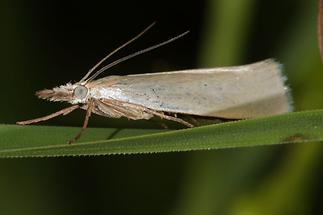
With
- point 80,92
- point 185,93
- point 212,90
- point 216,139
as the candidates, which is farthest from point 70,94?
point 216,139

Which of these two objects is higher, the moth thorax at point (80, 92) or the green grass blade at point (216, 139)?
the moth thorax at point (80, 92)

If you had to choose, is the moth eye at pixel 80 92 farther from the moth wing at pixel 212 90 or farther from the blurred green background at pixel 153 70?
the blurred green background at pixel 153 70

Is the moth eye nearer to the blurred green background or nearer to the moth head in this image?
the moth head

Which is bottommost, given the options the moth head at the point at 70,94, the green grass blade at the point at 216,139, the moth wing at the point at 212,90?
the green grass blade at the point at 216,139

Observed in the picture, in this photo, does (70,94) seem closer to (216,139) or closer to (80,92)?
(80,92)

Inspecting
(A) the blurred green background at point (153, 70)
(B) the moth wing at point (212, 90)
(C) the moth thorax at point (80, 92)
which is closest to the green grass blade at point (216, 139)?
(C) the moth thorax at point (80, 92)
